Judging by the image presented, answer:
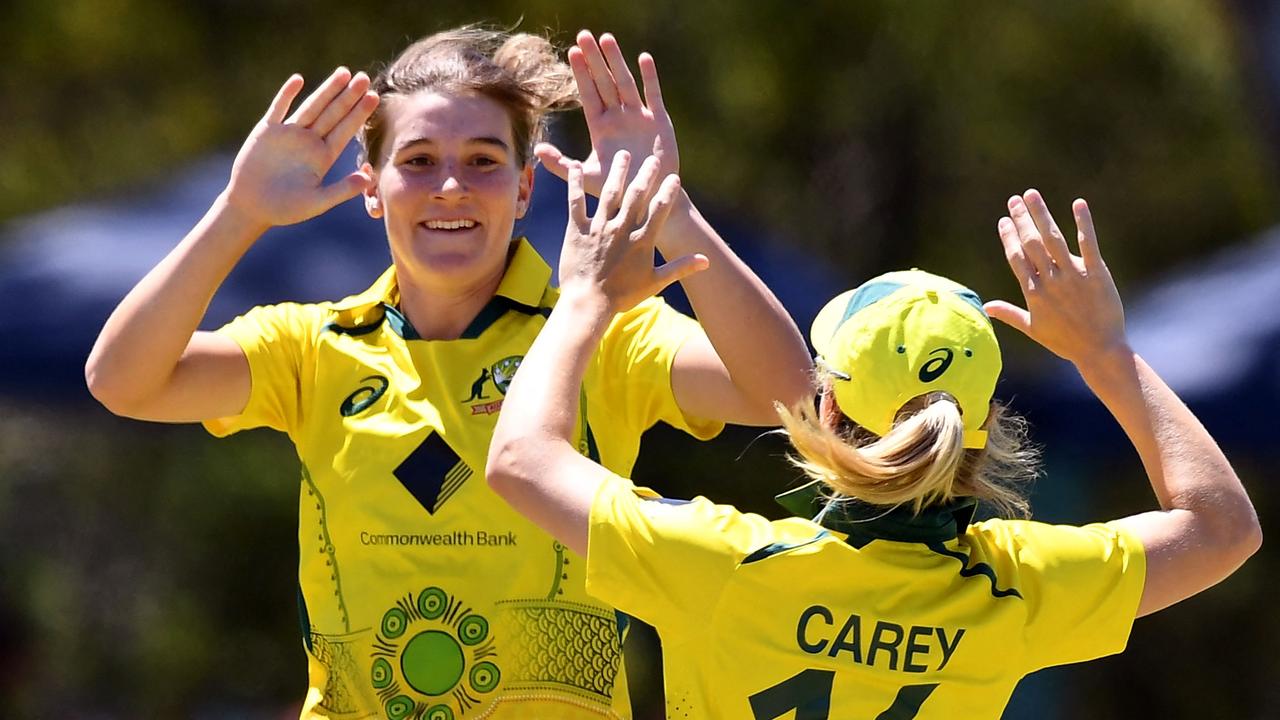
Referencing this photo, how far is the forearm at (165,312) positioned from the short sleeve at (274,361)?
0.13m

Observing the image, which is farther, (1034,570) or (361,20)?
(361,20)

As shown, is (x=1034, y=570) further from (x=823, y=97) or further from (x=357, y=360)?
(x=823, y=97)

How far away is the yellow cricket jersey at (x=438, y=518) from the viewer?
2744 mm

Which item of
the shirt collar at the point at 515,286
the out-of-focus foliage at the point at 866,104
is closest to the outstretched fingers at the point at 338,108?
the shirt collar at the point at 515,286

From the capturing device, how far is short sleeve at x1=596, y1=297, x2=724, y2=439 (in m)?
2.82

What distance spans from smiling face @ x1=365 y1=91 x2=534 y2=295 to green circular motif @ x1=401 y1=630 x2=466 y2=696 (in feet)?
1.88

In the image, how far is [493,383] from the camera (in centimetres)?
284

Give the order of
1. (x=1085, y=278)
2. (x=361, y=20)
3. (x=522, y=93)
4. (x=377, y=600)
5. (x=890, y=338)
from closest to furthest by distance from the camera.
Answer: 1. (x=890, y=338)
2. (x=1085, y=278)
3. (x=377, y=600)
4. (x=522, y=93)
5. (x=361, y=20)

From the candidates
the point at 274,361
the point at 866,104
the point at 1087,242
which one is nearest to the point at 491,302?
the point at 274,361

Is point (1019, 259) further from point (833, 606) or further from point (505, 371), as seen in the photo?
point (505, 371)

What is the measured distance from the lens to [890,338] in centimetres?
227

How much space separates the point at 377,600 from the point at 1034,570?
40.3 inches

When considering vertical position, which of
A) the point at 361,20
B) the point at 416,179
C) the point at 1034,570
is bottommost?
the point at 1034,570

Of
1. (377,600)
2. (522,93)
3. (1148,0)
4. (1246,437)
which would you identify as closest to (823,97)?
(1148,0)
